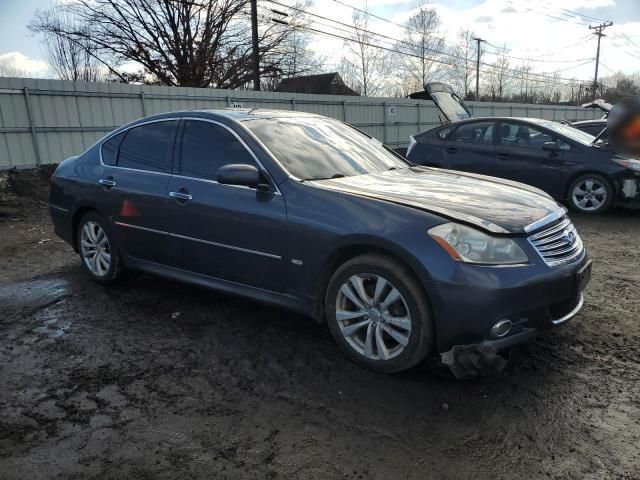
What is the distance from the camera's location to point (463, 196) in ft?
11.3

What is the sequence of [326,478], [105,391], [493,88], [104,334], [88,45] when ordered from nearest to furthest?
[326,478] → [105,391] → [104,334] → [88,45] → [493,88]

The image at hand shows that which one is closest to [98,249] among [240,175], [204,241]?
[204,241]

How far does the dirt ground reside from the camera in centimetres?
241

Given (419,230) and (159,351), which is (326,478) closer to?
(419,230)

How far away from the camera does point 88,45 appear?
28672 millimetres

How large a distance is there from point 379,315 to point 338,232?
57 centimetres

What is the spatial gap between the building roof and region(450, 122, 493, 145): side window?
25287 millimetres

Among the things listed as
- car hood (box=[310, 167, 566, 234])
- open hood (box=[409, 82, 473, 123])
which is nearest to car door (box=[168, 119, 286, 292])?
car hood (box=[310, 167, 566, 234])

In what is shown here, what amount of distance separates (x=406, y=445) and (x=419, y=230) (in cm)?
116

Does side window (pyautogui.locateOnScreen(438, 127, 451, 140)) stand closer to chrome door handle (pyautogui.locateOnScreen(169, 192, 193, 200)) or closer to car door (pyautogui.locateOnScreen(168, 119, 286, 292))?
car door (pyautogui.locateOnScreen(168, 119, 286, 292))

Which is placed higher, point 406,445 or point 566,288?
point 566,288

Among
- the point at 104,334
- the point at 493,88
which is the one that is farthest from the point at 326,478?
the point at 493,88

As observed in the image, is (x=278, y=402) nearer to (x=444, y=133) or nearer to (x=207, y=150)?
(x=207, y=150)

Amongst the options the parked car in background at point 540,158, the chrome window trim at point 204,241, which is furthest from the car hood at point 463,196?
the parked car in background at point 540,158
